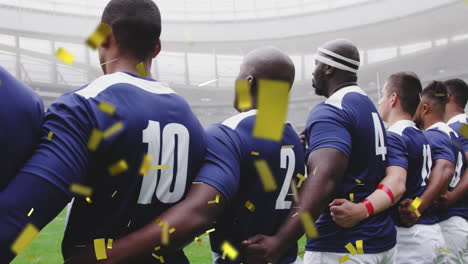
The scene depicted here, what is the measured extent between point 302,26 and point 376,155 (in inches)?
688

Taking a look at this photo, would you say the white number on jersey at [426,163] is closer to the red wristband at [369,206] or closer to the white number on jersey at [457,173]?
the white number on jersey at [457,173]

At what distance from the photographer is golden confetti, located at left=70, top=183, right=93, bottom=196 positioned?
0.87m

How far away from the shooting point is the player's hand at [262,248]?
1275 mm

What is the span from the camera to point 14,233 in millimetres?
797

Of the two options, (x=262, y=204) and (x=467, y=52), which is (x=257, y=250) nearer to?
(x=262, y=204)

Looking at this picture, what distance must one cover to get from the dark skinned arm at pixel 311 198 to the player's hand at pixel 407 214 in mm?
743

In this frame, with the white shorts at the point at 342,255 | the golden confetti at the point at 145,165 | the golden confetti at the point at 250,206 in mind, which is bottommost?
the white shorts at the point at 342,255

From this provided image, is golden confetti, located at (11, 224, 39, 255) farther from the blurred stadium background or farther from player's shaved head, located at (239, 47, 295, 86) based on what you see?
the blurred stadium background

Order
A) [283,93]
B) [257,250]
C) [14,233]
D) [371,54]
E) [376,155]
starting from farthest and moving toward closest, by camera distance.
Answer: [371,54] < [376,155] < [257,250] < [283,93] < [14,233]

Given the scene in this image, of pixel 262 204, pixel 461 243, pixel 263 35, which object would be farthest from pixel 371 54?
pixel 262 204

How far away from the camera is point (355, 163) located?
164 centimetres

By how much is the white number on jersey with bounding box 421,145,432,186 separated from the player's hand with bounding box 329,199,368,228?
0.71 m

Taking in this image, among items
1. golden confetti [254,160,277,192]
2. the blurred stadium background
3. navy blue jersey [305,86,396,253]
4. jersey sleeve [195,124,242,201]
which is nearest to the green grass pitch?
navy blue jersey [305,86,396,253]

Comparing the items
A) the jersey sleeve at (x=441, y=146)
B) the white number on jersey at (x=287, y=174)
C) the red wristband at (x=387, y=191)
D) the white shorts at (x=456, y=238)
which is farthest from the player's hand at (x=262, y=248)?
the white shorts at (x=456, y=238)
